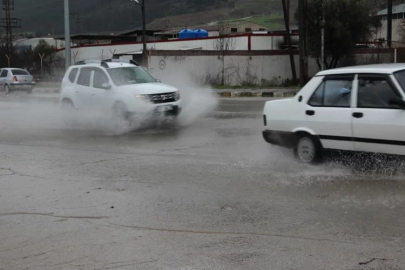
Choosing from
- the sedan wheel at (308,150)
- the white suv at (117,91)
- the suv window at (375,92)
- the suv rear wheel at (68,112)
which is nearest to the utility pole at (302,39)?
the white suv at (117,91)

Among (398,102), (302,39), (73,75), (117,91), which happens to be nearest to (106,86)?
(117,91)

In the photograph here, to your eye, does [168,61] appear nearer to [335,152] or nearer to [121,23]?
[335,152]

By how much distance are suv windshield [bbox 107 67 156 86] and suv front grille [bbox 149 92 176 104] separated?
953mm

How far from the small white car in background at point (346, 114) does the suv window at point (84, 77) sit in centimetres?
730

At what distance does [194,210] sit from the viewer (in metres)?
6.46

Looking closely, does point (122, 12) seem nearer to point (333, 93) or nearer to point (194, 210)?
point (333, 93)

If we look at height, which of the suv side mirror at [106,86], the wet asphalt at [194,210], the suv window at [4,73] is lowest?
the wet asphalt at [194,210]

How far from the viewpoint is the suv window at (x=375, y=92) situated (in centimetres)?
747

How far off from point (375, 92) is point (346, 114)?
0.52 m

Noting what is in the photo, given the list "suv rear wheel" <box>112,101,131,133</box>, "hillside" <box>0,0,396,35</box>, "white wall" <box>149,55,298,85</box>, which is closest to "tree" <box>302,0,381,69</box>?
"white wall" <box>149,55,298,85</box>

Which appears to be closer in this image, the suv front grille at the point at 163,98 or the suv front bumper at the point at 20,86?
the suv front grille at the point at 163,98

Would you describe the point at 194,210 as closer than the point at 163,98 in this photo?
Yes

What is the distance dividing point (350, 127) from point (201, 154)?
324cm

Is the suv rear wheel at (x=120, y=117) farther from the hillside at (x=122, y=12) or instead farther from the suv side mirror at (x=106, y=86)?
the hillside at (x=122, y=12)
